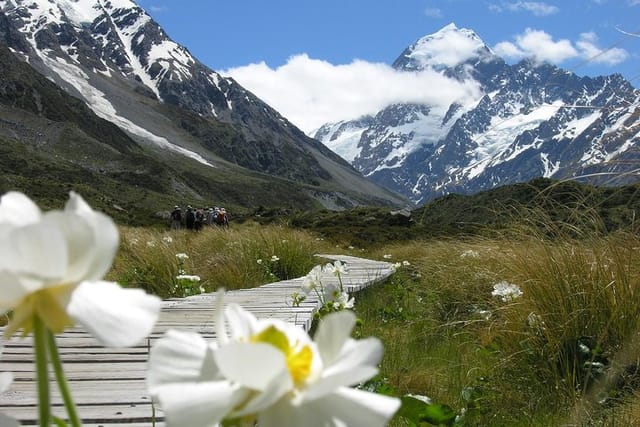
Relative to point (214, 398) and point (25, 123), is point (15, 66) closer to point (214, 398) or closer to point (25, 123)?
point (25, 123)

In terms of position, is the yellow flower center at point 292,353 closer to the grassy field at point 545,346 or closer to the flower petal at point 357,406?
the flower petal at point 357,406

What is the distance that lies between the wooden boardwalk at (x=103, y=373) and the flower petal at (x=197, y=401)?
0.43m

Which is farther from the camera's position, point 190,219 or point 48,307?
point 190,219

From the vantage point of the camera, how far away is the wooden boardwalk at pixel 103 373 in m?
1.84

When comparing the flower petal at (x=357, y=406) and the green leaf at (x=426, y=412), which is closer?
the flower petal at (x=357, y=406)

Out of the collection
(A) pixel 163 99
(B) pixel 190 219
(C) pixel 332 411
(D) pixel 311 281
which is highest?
(A) pixel 163 99

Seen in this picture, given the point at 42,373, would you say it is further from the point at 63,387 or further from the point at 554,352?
the point at 554,352

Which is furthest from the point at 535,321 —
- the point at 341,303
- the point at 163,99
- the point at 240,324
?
the point at 163,99

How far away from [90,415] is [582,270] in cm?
231

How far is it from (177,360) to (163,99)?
18208 centimetres

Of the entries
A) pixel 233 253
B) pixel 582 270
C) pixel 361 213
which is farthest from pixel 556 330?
pixel 361 213

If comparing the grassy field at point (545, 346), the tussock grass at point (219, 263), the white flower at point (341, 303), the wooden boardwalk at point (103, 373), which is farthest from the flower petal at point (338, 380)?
the tussock grass at point (219, 263)

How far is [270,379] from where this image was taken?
428mm

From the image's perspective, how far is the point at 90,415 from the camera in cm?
182
